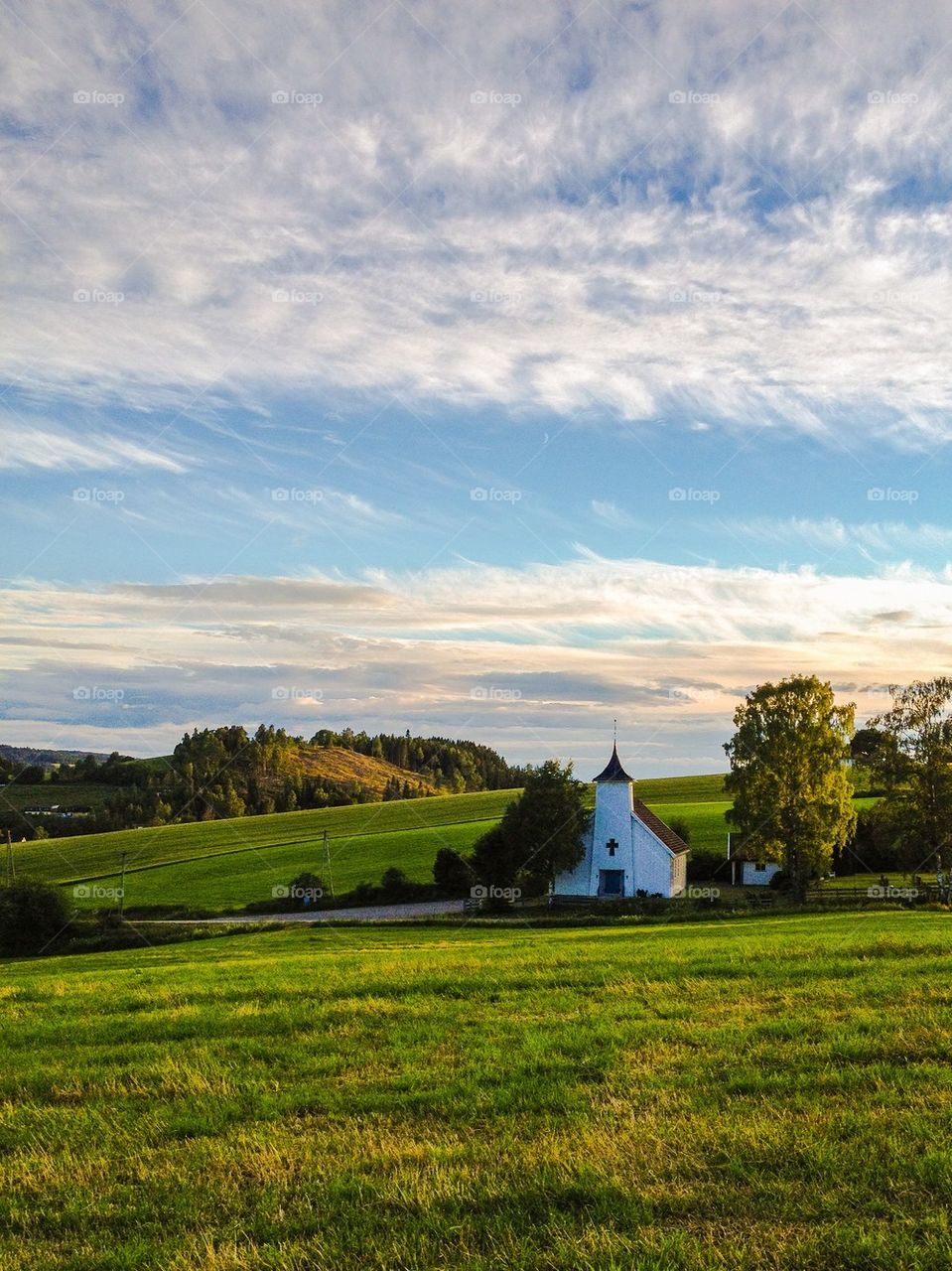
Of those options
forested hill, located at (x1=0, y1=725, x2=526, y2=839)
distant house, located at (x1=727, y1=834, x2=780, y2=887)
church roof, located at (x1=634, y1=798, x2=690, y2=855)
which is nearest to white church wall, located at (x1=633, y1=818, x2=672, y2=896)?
church roof, located at (x1=634, y1=798, x2=690, y2=855)

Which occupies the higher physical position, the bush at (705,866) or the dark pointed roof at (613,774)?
the dark pointed roof at (613,774)

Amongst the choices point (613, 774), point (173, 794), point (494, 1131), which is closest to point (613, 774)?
point (613, 774)

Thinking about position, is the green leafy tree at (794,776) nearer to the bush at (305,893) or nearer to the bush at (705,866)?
the bush at (705,866)

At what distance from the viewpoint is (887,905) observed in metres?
49.4

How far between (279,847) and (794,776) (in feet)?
214

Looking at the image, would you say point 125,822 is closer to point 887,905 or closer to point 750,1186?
point 887,905

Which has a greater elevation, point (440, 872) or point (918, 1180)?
point (918, 1180)

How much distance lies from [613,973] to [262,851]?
88229 millimetres

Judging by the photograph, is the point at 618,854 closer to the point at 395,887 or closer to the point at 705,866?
the point at 705,866

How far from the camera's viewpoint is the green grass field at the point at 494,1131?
6.09 meters

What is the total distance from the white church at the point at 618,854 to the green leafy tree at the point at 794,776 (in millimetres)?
12775

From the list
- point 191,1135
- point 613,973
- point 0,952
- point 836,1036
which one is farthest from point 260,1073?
point 0,952

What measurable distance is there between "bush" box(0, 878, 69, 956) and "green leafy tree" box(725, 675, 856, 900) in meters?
41.1

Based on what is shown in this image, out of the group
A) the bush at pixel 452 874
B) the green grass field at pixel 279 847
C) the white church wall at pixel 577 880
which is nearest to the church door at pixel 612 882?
the white church wall at pixel 577 880
